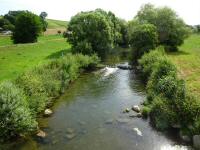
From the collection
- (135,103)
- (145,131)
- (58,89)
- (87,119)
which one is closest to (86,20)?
(58,89)

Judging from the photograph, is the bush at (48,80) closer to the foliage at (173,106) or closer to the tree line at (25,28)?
the foliage at (173,106)

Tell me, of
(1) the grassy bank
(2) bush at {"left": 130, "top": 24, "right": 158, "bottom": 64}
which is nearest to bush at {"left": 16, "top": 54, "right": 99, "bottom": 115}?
(2) bush at {"left": 130, "top": 24, "right": 158, "bottom": 64}

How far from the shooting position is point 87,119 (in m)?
29.7

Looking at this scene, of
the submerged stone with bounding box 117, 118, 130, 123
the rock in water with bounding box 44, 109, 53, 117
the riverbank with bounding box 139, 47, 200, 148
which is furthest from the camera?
the rock in water with bounding box 44, 109, 53, 117

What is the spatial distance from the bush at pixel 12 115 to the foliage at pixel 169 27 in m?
57.2

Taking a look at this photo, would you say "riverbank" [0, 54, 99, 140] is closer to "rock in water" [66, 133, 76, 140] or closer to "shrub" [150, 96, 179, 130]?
"rock in water" [66, 133, 76, 140]

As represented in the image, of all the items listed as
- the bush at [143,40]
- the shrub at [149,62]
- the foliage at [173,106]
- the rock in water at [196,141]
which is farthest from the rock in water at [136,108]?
the bush at [143,40]

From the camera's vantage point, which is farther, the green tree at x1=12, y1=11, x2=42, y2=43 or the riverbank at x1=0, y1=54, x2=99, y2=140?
the green tree at x1=12, y1=11, x2=42, y2=43

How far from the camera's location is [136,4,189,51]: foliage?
245 feet

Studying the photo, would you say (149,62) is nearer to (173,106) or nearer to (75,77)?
(75,77)

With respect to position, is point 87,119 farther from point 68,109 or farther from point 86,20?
point 86,20

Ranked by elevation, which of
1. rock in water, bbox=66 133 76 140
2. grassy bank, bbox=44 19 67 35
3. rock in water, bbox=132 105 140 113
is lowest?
rock in water, bbox=66 133 76 140

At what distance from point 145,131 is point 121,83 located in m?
19.5

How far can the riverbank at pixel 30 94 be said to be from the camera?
917 inches
